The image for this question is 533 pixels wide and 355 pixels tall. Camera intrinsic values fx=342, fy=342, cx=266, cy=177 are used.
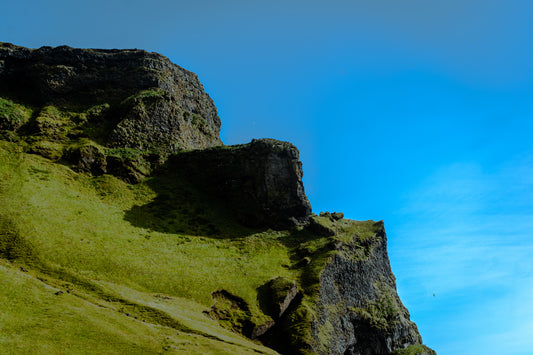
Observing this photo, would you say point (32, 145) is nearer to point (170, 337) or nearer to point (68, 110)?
point (68, 110)

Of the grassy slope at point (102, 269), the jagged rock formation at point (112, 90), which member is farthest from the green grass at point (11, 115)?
the grassy slope at point (102, 269)

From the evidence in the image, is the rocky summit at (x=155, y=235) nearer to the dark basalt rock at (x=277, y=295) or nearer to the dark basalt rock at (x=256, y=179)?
the dark basalt rock at (x=277, y=295)

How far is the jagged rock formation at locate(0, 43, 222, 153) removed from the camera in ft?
295

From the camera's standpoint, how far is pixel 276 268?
209ft

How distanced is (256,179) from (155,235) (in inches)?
1197

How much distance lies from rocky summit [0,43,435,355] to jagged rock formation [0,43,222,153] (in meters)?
0.42

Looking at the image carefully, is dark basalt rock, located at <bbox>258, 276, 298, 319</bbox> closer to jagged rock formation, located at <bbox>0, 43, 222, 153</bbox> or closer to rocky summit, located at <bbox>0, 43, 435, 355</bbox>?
rocky summit, located at <bbox>0, 43, 435, 355</bbox>

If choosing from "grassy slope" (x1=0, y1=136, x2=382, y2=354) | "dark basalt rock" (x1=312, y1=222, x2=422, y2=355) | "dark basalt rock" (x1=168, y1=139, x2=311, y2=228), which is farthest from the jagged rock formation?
"dark basalt rock" (x1=312, y1=222, x2=422, y2=355)

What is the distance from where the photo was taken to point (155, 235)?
6259cm

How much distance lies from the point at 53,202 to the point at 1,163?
15.5 metres

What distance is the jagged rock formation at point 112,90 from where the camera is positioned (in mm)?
89938

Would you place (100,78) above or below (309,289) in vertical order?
above

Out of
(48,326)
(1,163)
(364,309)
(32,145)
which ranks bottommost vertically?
(48,326)

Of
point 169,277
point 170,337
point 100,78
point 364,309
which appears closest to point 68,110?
point 100,78
